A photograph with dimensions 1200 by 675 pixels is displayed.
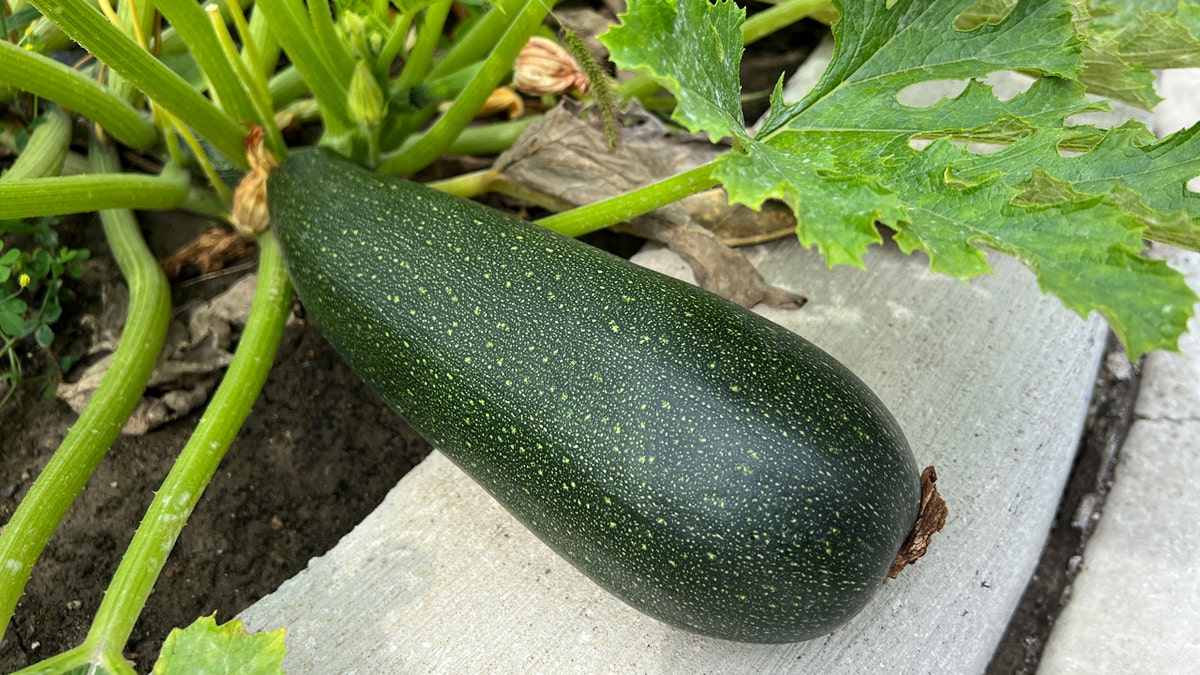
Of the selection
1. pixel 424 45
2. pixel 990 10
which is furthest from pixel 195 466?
pixel 990 10

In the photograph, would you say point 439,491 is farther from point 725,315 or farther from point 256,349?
point 725,315

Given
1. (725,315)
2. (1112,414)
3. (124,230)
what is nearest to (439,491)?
(725,315)

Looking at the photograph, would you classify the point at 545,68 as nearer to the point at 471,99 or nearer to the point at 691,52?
the point at 471,99

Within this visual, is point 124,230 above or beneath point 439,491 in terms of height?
above

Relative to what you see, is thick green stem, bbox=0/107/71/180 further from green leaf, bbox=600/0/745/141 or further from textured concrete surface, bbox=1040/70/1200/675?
textured concrete surface, bbox=1040/70/1200/675

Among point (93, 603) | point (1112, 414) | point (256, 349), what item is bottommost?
point (1112, 414)

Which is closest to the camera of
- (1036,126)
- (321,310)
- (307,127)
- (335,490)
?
(1036,126)

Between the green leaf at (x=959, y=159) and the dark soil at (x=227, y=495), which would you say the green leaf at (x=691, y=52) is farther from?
the dark soil at (x=227, y=495)
